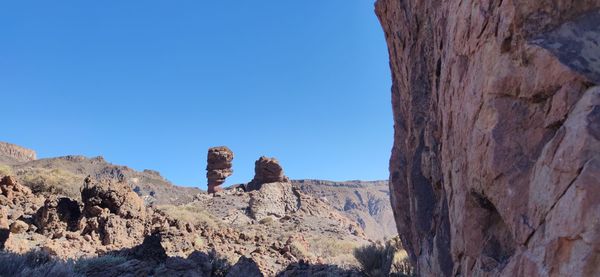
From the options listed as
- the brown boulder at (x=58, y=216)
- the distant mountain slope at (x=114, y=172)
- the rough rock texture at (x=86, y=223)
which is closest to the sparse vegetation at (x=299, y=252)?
the rough rock texture at (x=86, y=223)

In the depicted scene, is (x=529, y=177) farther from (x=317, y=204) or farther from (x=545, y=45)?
(x=317, y=204)

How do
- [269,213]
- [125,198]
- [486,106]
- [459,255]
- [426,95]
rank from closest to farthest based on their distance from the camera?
[486,106]
[459,255]
[426,95]
[125,198]
[269,213]

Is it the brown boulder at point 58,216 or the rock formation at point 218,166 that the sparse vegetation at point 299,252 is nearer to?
the brown boulder at point 58,216

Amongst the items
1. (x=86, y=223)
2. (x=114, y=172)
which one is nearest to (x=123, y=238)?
(x=86, y=223)

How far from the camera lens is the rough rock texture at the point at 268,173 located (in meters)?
37.8

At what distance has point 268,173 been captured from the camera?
1489 inches

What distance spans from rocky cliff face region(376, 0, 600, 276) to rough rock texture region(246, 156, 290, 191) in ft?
104

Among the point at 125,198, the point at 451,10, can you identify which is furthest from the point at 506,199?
the point at 125,198

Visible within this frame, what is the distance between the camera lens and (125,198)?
1328 centimetres

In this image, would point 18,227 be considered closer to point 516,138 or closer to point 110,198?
point 110,198

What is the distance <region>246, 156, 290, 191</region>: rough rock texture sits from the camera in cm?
3775

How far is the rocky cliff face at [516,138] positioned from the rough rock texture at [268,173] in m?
31.6

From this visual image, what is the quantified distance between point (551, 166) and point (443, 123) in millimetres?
2520

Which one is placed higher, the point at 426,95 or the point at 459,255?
the point at 426,95
